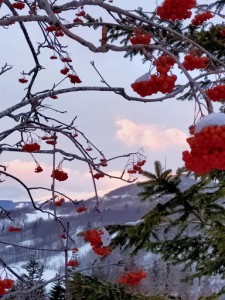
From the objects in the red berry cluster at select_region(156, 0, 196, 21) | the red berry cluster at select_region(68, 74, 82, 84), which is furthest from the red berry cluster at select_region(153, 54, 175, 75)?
the red berry cluster at select_region(68, 74, 82, 84)

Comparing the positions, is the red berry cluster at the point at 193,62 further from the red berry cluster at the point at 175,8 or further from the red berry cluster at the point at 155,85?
the red berry cluster at the point at 155,85

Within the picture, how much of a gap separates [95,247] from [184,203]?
1329mm

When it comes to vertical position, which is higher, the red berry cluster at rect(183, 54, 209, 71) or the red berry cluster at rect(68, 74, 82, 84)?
the red berry cluster at rect(68, 74, 82, 84)

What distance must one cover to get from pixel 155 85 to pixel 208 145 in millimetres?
1231

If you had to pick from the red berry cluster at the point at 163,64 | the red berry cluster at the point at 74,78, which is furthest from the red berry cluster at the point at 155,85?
the red berry cluster at the point at 74,78

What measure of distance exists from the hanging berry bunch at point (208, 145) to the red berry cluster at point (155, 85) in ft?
3.52

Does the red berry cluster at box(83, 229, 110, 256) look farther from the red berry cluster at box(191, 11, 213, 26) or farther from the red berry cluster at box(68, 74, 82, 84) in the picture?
the red berry cluster at box(191, 11, 213, 26)

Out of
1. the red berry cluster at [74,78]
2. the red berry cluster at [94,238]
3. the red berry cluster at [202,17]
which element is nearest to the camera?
the red berry cluster at [94,238]

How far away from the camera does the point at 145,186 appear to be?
20.2 feet

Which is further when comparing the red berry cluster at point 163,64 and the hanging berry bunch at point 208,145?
the red berry cluster at point 163,64

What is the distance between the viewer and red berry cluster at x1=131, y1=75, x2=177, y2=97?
3.28 m

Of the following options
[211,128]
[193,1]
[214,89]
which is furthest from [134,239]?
[211,128]

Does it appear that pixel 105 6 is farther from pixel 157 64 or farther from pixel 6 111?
pixel 6 111

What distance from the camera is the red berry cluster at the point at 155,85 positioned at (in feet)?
10.8
